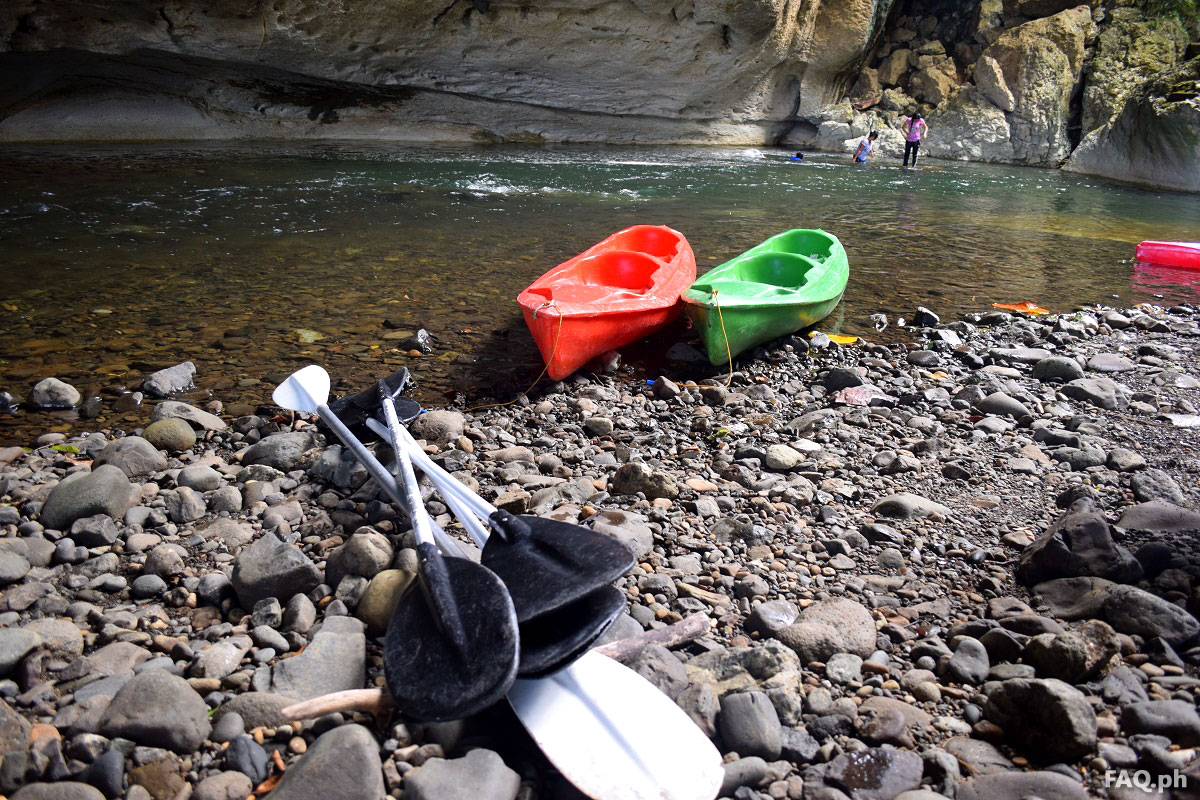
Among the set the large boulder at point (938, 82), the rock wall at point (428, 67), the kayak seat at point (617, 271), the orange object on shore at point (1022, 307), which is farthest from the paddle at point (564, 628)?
the large boulder at point (938, 82)

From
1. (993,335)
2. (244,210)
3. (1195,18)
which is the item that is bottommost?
(993,335)

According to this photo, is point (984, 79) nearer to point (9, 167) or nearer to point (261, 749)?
point (9, 167)

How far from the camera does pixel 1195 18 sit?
16875 mm

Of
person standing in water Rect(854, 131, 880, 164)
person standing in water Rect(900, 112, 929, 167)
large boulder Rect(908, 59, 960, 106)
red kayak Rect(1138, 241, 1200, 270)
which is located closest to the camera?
red kayak Rect(1138, 241, 1200, 270)

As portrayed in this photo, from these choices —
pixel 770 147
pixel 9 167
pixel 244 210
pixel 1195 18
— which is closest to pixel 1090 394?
pixel 244 210

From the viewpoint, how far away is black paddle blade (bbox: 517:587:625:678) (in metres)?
1.59

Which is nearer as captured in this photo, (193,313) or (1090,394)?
(1090,394)

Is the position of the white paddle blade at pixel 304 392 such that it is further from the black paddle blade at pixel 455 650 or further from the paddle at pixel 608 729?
the paddle at pixel 608 729

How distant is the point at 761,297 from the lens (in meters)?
4.34

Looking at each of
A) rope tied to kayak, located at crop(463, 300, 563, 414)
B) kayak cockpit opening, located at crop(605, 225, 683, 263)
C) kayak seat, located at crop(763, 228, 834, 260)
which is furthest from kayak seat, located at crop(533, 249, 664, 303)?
kayak seat, located at crop(763, 228, 834, 260)

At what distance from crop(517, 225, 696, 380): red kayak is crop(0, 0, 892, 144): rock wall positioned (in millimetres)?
9673

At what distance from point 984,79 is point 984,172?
3.94 metres

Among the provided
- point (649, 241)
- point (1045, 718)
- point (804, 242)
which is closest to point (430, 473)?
point (1045, 718)

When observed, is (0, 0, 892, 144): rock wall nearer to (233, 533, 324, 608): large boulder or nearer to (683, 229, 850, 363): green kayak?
(683, 229, 850, 363): green kayak
